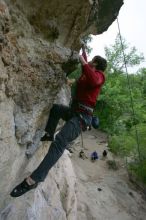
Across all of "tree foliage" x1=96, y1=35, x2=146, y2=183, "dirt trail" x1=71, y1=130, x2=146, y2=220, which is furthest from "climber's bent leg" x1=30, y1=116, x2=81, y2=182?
"tree foliage" x1=96, y1=35, x2=146, y2=183

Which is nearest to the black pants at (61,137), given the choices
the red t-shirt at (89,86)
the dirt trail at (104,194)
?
the red t-shirt at (89,86)

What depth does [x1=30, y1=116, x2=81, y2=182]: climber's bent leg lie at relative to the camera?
566 centimetres

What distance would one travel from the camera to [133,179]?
21.4 m

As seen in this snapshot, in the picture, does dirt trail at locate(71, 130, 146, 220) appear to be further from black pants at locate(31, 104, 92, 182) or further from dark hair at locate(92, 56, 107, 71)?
dark hair at locate(92, 56, 107, 71)

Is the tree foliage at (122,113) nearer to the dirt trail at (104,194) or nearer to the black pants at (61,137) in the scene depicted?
the dirt trail at (104,194)

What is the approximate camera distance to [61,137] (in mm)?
5867

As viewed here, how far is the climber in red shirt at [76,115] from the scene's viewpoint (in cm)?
561

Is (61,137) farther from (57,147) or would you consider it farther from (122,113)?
(122,113)

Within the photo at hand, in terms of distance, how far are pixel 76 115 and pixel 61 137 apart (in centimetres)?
53

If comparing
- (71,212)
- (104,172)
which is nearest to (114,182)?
(104,172)

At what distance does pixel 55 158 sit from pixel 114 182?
14490 millimetres

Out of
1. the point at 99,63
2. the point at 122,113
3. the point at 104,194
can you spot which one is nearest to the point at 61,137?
the point at 99,63

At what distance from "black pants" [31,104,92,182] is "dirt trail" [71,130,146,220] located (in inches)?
298

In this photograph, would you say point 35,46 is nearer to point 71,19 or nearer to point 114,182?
point 71,19
